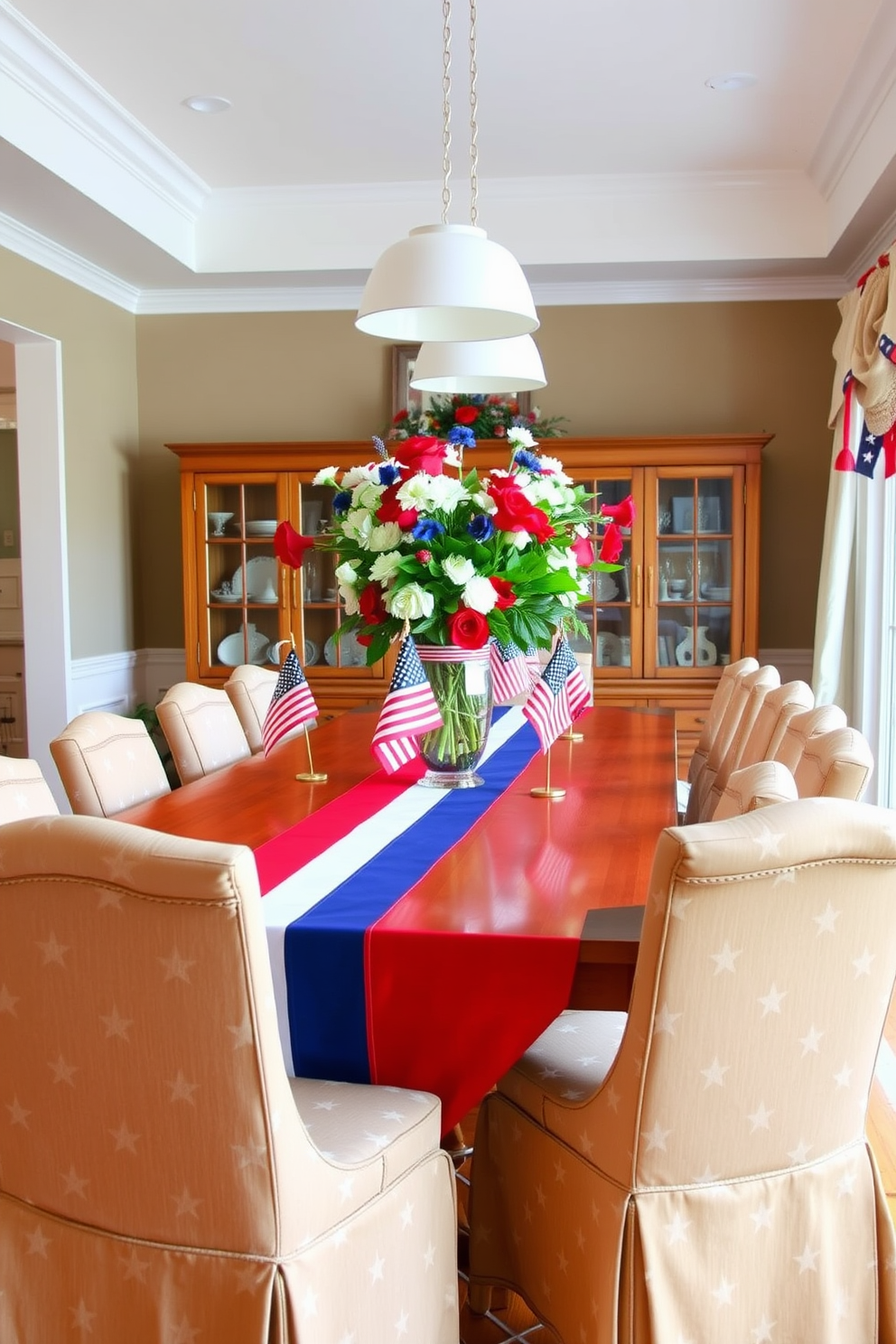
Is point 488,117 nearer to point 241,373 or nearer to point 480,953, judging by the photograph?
point 241,373

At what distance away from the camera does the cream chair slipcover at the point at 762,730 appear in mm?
2459

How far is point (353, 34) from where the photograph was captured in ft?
11.8

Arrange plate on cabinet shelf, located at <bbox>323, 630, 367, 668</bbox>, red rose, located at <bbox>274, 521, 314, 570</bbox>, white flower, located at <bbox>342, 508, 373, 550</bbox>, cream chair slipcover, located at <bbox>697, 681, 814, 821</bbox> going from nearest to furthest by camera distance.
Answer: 1. white flower, located at <bbox>342, 508, 373, 550</bbox>
2. cream chair slipcover, located at <bbox>697, 681, 814, 821</bbox>
3. red rose, located at <bbox>274, 521, 314, 570</bbox>
4. plate on cabinet shelf, located at <bbox>323, 630, 367, 668</bbox>

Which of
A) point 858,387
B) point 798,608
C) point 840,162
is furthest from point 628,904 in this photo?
point 798,608

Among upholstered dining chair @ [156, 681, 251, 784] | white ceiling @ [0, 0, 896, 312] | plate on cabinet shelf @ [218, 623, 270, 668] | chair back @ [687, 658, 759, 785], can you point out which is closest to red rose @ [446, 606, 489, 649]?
upholstered dining chair @ [156, 681, 251, 784]

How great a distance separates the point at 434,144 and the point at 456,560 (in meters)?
2.88

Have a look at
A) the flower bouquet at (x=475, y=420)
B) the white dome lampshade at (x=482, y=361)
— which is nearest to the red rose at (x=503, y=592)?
the white dome lampshade at (x=482, y=361)

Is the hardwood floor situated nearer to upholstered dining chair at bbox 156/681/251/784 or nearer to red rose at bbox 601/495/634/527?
upholstered dining chair at bbox 156/681/251/784

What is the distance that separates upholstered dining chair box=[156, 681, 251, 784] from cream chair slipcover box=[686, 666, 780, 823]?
1252 millimetres

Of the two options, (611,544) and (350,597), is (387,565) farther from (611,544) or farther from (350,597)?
(611,544)

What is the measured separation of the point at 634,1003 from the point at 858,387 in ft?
12.0

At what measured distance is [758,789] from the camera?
1542 millimetres

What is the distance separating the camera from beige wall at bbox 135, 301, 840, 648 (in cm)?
540

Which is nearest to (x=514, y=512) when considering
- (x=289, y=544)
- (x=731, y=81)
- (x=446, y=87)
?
(x=289, y=544)
